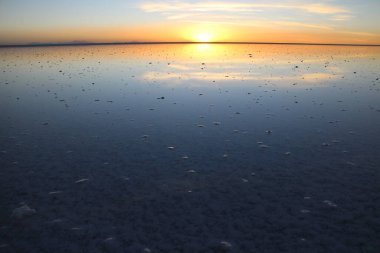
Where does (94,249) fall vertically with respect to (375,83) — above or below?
below

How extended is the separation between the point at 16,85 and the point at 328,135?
72.2 ft

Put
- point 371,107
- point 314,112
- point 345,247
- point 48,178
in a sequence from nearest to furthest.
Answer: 1. point 345,247
2. point 48,178
3. point 314,112
4. point 371,107

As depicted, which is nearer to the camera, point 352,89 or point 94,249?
point 94,249

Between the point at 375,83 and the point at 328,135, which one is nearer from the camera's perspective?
the point at 328,135

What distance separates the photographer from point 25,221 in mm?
5477

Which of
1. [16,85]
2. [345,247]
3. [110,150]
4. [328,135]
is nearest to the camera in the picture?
[345,247]

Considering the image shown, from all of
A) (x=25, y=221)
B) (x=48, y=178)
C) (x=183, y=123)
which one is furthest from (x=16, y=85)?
(x=25, y=221)

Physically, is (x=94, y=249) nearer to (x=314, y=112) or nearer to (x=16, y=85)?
(x=314, y=112)

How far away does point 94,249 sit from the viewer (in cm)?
472

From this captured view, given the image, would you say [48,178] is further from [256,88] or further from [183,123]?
[256,88]

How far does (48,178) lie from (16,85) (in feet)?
61.3

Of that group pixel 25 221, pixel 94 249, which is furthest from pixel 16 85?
pixel 94 249

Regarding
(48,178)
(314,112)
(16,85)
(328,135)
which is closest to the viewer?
(48,178)

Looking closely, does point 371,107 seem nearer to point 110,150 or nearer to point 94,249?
point 110,150
